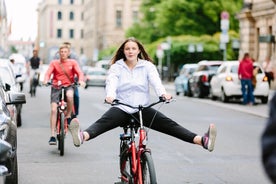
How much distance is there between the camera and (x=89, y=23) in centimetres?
15138

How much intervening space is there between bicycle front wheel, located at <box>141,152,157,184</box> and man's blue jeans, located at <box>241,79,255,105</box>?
21.2 meters

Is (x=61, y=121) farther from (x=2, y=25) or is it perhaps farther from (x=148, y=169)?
(x=2, y=25)

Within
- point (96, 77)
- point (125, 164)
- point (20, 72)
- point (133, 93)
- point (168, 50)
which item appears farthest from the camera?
point (168, 50)

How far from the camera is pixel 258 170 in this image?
10.6 meters

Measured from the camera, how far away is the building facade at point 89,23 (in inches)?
5064

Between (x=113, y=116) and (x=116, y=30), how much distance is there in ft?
400

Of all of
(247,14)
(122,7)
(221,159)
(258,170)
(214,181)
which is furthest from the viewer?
(122,7)

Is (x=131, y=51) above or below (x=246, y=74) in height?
above

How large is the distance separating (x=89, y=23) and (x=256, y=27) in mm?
102909

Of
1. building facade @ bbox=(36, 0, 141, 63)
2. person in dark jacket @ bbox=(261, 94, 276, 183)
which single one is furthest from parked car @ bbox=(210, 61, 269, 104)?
building facade @ bbox=(36, 0, 141, 63)

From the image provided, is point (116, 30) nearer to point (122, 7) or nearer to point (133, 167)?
point (122, 7)

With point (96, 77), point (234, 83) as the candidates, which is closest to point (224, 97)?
A: point (234, 83)

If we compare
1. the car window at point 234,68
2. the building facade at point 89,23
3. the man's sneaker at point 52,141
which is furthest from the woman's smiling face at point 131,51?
the building facade at point 89,23

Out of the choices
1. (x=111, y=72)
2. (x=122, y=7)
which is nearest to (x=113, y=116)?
(x=111, y=72)
